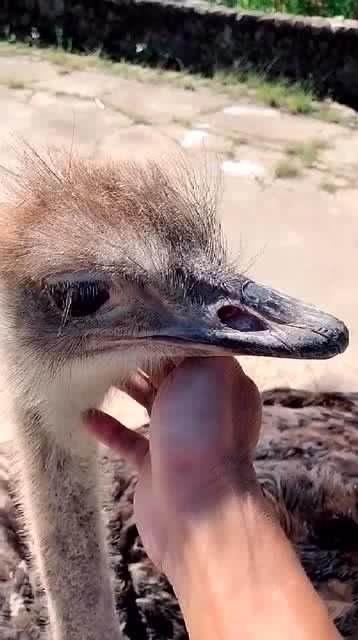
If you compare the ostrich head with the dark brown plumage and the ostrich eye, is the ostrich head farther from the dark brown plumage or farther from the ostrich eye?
the dark brown plumage

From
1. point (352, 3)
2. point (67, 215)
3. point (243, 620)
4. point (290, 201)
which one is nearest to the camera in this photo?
point (243, 620)

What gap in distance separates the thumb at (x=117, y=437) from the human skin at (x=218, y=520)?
0.09 meters

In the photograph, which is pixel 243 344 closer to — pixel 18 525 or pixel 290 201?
pixel 18 525

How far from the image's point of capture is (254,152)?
3.78 meters

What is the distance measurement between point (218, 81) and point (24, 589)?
9.97ft

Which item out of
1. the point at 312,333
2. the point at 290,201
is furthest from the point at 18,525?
the point at 290,201

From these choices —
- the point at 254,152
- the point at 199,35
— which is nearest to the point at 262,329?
the point at 254,152

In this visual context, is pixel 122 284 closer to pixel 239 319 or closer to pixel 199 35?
pixel 239 319

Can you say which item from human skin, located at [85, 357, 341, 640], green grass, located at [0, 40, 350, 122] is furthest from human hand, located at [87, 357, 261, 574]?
green grass, located at [0, 40, 350, 122]

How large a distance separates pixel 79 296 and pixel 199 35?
3.40 metres

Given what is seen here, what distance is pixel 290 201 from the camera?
3516mm

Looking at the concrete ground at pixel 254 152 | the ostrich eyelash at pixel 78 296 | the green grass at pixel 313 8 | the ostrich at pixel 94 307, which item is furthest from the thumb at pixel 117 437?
the green grass at pixel 313 8

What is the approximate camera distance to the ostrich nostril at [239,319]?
1247 mm

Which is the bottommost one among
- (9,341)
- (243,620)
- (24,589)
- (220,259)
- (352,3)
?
(24,589)
